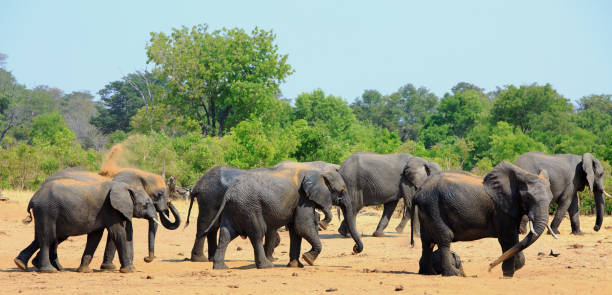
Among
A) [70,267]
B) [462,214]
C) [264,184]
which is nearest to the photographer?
[462,214]

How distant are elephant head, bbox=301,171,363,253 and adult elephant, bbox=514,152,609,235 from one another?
6.33m

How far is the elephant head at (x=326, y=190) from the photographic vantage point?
43.1 feet

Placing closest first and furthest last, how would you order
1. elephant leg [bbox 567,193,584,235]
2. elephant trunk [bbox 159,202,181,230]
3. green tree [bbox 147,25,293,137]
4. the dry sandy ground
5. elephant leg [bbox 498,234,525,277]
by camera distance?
the dry sandy ground < elephant leg [bbox 498,234,525,277] < elephant trunk [bbox 159,202,181,230] < elephant leg [bbox 567,193,584,235] < green tree [bbox 147,25,293,137]

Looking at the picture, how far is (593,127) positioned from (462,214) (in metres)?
48.9

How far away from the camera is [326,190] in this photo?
1329 cm

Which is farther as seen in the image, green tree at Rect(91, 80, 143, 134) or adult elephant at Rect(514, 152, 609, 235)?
green tree at Rect(91, 80, 143, 134)

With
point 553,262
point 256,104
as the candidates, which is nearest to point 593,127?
point 256,104

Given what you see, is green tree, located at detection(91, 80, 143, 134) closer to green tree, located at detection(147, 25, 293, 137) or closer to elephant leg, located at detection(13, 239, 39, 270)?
green tree, located at detection(147, 25, 293, 137)

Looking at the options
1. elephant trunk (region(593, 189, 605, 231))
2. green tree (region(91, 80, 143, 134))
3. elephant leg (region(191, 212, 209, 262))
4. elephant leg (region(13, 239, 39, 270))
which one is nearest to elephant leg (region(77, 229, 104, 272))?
elephant leg (region(13, 239, 39, 270))

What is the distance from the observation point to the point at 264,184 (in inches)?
512

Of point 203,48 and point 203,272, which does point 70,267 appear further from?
point 203,48

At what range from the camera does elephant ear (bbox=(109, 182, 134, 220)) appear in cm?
1256

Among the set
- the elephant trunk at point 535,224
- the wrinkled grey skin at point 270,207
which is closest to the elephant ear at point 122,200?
the wrinkled grey skin at point 270,207

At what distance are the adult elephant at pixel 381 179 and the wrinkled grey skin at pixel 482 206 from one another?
7.84m
